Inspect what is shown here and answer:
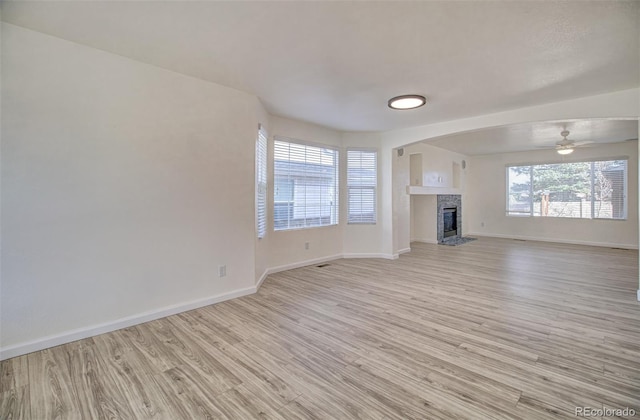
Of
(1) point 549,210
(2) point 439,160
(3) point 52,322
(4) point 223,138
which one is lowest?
(3) point 52,322

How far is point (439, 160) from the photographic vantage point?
754 centimetres

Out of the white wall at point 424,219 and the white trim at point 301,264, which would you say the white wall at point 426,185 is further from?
the white trim at point 301,264

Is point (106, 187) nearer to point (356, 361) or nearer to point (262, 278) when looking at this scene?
point (262, 278)

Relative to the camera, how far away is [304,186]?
487cm

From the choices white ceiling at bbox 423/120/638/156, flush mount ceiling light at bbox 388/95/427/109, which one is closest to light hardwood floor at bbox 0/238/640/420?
flush mount ceiling light at bbox 388/95/427/109

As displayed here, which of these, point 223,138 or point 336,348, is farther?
point 223,138

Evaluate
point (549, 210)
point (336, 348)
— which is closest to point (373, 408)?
point (336, 348)

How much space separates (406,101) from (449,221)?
5.81 meters

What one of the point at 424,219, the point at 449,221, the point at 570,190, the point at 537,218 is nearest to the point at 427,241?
the point at 424,219

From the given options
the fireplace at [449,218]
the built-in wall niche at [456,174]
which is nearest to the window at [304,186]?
the fireplace at [449,218]

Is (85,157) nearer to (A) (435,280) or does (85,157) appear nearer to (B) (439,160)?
(A) (435,280)

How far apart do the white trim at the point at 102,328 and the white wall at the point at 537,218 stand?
8.41 metres

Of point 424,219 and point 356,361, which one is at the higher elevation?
point 424,219

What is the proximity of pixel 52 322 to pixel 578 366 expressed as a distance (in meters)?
4.11
